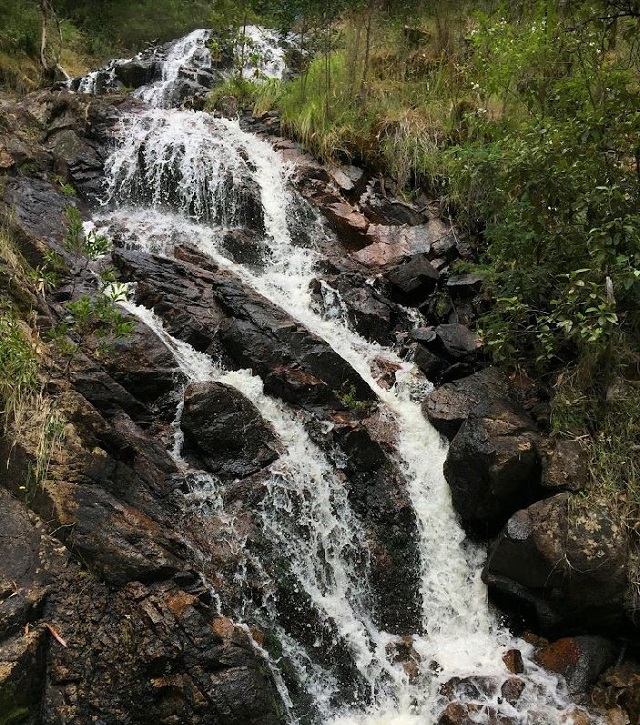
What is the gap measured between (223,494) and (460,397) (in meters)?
2.81

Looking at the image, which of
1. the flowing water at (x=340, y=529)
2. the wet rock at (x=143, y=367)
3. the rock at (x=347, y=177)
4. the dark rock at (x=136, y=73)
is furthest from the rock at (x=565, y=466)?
the dark rock at (x=136, y=73)

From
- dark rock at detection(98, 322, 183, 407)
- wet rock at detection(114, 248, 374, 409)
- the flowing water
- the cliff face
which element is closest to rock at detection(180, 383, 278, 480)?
the cliff face

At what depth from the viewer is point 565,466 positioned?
16.1 feet

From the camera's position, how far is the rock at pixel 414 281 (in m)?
7.94

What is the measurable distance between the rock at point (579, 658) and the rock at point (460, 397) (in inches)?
87.0

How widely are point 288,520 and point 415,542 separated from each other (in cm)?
131

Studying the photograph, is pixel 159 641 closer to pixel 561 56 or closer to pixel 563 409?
pixel 563 409

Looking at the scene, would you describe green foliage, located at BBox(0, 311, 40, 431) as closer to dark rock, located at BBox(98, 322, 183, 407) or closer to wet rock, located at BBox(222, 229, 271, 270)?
dark rock, located at BBox(98, 322, 183, 407)

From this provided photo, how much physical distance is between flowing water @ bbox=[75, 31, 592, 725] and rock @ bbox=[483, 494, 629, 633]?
0.42m

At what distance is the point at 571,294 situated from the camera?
486cm

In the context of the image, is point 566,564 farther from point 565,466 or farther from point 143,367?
point 143,367

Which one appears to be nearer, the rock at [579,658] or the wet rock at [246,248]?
the rock at [579,658]

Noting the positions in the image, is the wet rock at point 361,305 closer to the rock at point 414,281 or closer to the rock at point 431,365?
the rock at point 414,281

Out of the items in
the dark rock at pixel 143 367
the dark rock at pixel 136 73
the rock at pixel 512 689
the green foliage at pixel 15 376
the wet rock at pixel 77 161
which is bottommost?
the rock at pixel 512 689
